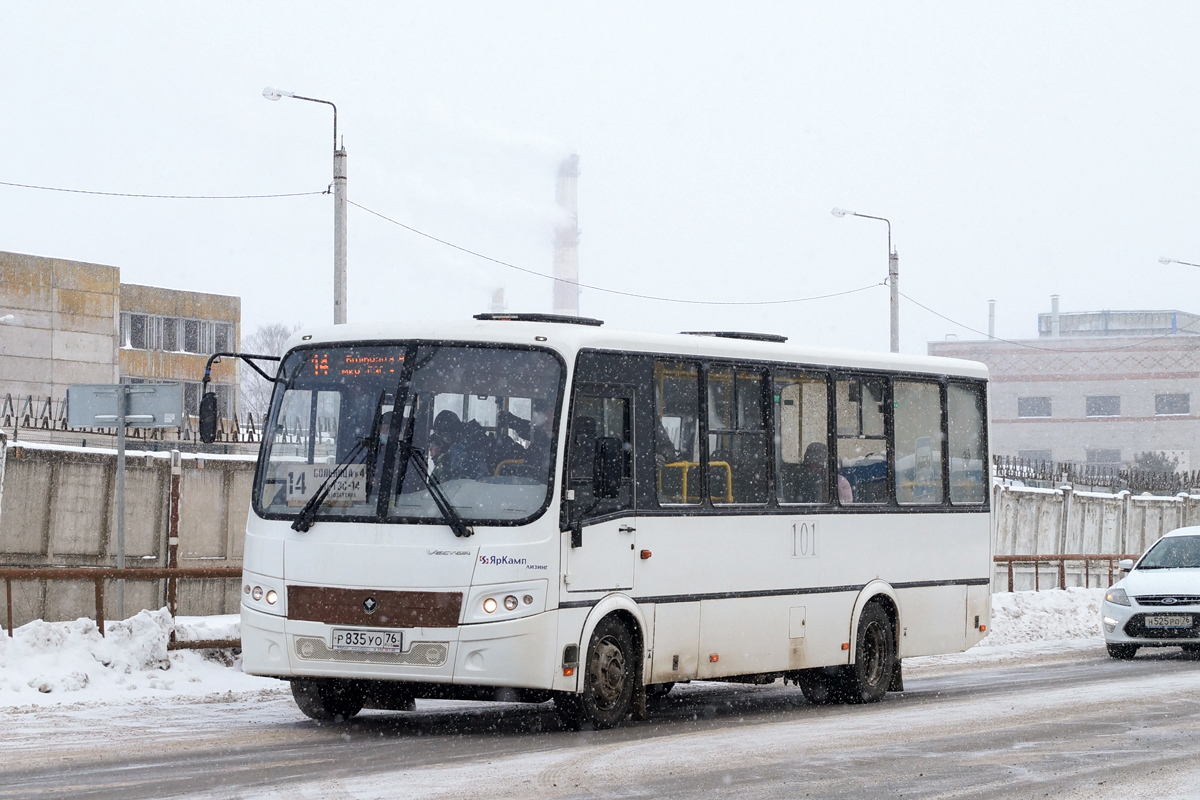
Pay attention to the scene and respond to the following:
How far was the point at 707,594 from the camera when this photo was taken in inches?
521

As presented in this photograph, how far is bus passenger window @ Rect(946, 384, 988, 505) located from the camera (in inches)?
648

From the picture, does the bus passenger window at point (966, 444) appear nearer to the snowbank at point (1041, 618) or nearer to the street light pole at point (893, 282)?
the snowbank at point (1041, 618)

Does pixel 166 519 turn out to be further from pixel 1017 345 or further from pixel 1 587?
pixel 1017 345

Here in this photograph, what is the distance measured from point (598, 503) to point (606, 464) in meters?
0.44

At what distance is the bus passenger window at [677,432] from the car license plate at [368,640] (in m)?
2.38

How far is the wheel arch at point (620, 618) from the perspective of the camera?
466 inches

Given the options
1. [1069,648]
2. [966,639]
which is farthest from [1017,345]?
[966,639]

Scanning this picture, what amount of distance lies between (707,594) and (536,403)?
2327mm

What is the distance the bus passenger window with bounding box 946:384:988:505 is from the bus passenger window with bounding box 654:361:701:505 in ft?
13.2

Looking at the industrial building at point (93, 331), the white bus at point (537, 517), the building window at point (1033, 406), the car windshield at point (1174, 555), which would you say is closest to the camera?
the white bus at point (537, 517)

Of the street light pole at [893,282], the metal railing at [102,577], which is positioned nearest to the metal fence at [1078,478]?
the street light pole at [893,282]

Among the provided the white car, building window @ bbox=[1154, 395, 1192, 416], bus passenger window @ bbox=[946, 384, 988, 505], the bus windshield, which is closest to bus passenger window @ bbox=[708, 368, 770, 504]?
the bus windshield

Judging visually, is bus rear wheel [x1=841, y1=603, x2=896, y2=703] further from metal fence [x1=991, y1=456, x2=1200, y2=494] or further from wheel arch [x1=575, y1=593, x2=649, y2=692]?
metal fence [x1=991, y1=456, x2=1200, y2=494]

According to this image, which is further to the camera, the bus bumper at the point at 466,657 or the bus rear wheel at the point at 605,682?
the bus rear wheel at the point at 605,682
